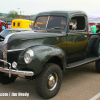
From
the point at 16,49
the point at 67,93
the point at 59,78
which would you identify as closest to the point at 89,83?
the point at 67,93

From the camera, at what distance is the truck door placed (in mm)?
4375

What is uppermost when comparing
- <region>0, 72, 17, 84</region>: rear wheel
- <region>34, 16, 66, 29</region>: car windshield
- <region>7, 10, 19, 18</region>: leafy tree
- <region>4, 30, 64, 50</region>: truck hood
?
<region>7, 10, 19, 18</region>: leafy tree

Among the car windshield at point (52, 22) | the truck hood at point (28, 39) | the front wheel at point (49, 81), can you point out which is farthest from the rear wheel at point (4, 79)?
the car windshield at point (52, 22)

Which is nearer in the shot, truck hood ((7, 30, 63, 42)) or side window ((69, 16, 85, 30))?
truck hood ((7, 30, 63, 42))

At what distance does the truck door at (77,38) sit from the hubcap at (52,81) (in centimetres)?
99

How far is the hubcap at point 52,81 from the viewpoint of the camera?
3417mm

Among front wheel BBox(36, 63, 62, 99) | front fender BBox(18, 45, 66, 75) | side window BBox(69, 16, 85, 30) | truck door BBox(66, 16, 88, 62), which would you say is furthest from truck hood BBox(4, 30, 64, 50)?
side window BBox(69, 16, 85, 30)

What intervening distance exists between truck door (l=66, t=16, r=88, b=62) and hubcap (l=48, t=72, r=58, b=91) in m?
0.99

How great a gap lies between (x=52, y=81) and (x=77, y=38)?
1.66m

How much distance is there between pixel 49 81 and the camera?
340 centimetres

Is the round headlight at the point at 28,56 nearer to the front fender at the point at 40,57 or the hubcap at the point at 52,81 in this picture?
the front fender at the point at 40,57

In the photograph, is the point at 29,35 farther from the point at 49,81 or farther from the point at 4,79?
the point at 4,79

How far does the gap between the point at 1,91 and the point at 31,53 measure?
1.43 m

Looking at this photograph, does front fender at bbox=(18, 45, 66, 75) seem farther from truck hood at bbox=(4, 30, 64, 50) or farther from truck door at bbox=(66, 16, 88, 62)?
truck door at bbox=(66, 16, 88, 62)
